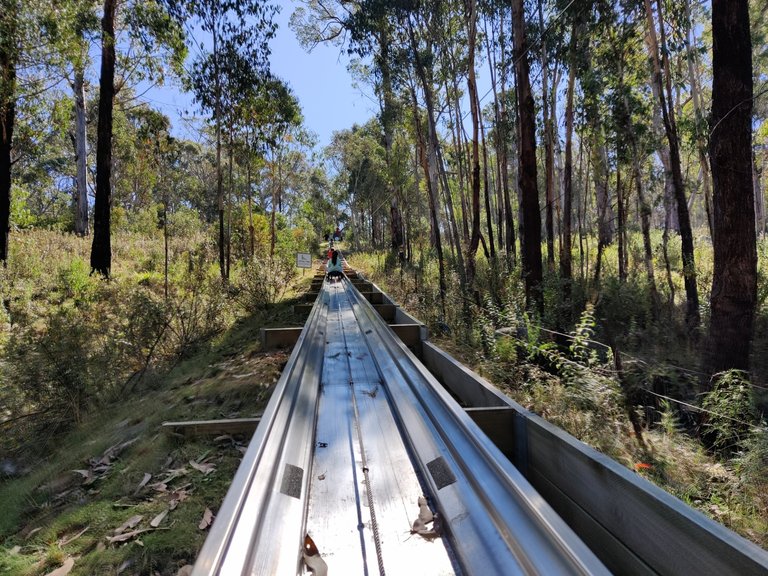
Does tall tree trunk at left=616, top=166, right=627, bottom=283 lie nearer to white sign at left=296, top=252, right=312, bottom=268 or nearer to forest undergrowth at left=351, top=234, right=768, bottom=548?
forest undergrowth at left=351, top=234, right=768, bottom=548

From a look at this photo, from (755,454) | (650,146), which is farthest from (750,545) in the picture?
(650,146)

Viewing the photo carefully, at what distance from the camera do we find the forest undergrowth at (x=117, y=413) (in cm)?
234

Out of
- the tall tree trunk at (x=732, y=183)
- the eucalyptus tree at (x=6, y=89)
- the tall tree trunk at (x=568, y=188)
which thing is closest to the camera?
the tall tree trunk at (x=732, y=183)

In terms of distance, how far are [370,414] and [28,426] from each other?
448 cm

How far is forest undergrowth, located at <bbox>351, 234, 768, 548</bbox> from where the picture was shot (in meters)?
2.94

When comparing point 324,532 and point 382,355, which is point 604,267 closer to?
point 382,355

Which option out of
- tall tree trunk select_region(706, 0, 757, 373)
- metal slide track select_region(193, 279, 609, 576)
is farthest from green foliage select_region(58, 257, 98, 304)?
tall tree trunk select_region(706, 0, 757, 373)

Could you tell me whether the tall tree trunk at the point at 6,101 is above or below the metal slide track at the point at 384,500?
above

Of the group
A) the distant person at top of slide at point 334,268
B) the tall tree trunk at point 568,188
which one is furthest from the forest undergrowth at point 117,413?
the tall tree trunk at point 568,188

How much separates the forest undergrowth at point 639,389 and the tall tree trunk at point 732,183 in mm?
547

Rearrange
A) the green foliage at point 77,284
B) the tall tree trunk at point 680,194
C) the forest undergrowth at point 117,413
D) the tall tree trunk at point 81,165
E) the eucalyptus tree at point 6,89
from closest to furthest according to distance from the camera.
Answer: the forest undergrowth at point 117,413 → the eucalyptus tree at point 6,89 → the tall tree trunk at point 680,194 → the green foliage at point 77,284 → the tall tree trunk at point 81,165

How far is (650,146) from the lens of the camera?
35.1ft

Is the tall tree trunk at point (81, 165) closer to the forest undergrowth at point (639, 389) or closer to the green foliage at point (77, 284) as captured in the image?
the green foliage at point (77, 284)

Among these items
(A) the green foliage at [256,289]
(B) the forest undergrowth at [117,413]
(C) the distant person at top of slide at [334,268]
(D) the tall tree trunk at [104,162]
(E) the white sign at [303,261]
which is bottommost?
(B) the forest undergrowth at [117,413]
